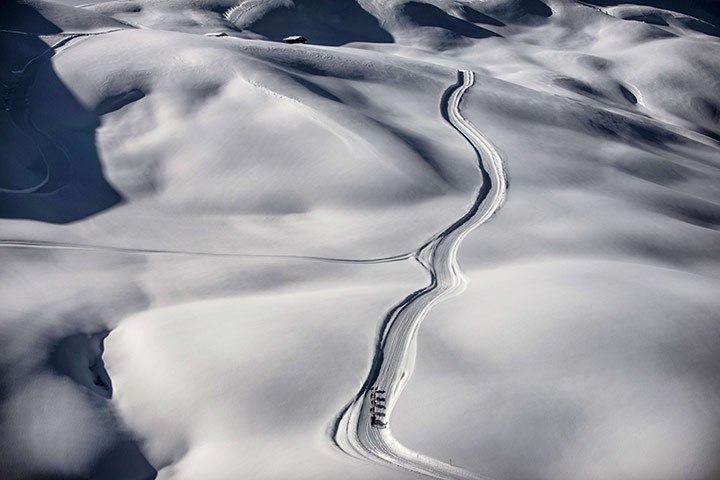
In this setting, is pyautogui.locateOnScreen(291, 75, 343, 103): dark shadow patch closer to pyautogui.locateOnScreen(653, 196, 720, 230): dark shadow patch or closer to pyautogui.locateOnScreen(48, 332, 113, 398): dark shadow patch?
pyautogui.locateOnScreen(653, 196, 720, 230): dark shadow patch

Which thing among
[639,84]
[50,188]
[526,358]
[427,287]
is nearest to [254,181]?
[50,188]

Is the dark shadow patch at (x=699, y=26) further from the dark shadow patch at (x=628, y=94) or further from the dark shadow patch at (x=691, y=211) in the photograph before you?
the dark shadow patch at (x=691, y=211)

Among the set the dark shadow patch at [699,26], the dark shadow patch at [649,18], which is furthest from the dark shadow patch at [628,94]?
the dark shadow patch at [699,26]

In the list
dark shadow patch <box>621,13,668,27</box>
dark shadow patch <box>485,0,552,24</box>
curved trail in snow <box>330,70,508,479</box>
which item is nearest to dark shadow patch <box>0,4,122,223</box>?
curved trail in snow <box>330,70,508,479</box>

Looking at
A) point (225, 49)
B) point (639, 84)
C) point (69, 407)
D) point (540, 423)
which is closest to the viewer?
point (540, 423)

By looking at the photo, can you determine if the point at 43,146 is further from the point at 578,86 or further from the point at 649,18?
the point at 649,18

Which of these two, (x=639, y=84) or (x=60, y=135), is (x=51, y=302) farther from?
(x=639, y=84)
